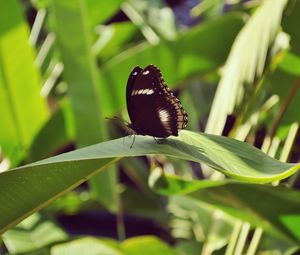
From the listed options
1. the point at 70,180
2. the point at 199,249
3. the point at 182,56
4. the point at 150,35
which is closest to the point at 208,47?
the point at 182,56

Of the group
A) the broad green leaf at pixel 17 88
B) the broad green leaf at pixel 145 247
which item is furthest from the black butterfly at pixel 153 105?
the broad green leaf at pixel 17 88

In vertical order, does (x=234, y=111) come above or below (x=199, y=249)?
above

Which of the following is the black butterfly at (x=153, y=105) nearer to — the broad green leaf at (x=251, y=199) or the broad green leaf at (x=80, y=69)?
the broad green leaf at (x=251, y=199)

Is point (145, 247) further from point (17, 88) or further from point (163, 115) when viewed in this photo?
point (17, 88)

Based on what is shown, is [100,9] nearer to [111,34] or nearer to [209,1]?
[111,34]

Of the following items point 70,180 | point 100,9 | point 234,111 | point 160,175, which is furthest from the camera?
point 100,9

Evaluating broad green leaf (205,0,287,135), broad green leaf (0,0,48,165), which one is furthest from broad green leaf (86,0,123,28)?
broad green leaf (205,0,287,135)

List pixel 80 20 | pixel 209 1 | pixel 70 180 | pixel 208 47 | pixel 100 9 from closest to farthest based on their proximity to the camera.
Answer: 1. pixel 70 180
2. pixel 80 20
3. pixel 208 47
4. pixel 100 9
5. pixel 209 1
